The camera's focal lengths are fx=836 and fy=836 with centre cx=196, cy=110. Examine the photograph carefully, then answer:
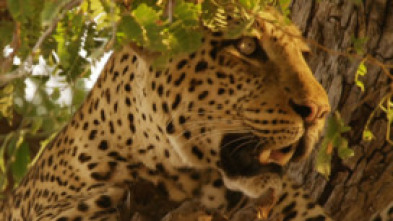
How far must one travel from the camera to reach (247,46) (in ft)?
14.6

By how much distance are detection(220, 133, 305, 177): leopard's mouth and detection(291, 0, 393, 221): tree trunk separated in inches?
22.0

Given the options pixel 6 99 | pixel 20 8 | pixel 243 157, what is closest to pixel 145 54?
pixel 243 157

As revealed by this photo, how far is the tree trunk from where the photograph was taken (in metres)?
4.64

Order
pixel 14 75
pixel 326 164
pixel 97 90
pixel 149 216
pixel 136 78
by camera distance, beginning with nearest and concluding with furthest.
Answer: pixel 14 75
pixel 326 164
pixel 149 216
pixel 136 78
pixel 97 90

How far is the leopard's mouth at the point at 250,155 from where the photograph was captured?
4312 millimetres

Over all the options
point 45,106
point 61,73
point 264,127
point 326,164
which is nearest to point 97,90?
point 45,106

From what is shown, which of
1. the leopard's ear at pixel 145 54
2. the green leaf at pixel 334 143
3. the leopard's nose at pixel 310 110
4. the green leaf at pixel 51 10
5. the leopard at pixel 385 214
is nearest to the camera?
the green leaf at pixel 51 10

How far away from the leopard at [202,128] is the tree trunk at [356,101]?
0.61 ft

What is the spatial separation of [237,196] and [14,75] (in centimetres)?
187

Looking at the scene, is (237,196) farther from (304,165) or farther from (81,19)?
(81,19)

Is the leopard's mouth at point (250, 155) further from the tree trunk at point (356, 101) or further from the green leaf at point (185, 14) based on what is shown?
the green leaf at point (185, 14)

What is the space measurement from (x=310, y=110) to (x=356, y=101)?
27.8 inches

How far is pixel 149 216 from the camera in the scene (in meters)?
4.30

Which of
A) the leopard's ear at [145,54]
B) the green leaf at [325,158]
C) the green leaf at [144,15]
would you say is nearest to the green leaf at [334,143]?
the green leaf at [325,158]
